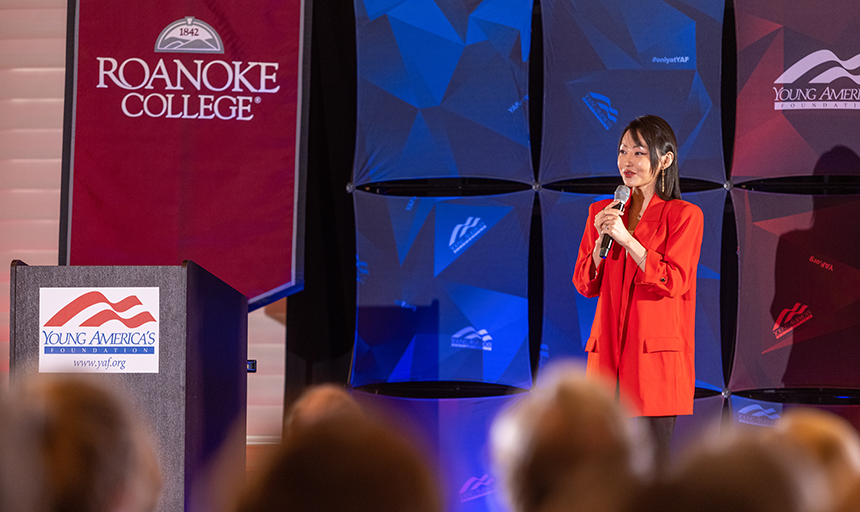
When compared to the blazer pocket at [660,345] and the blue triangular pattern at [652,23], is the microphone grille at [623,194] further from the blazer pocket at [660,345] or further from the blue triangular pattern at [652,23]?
the blue triangular pattern at [652,23]

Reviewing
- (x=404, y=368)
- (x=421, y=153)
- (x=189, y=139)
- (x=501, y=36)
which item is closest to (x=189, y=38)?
(x=189, y=139)

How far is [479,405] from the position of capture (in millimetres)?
3291

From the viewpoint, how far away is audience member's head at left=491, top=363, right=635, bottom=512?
593mm

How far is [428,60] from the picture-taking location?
11.1 ft

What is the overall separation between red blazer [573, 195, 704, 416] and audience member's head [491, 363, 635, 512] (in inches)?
59.4

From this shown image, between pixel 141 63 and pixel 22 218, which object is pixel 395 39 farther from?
pixel 22 218

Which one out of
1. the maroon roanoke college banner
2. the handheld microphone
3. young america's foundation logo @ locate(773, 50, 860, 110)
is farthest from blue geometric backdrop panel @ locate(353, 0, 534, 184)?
young america's foundation logo @ locate(773, 50, 860, 110)

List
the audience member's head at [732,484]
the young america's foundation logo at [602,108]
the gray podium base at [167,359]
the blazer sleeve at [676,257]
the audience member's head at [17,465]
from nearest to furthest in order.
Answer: the audience member's head at [732,484] → the audience member's head at [17,465] → the gray podium base at [167,359] → the blazer sleeve at [676,257] → the young america's foundation logo at [602,108]

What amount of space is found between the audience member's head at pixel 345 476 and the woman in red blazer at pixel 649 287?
185cm

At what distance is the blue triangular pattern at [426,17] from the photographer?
133 inches

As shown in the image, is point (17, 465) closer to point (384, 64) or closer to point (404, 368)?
point (404, 368)

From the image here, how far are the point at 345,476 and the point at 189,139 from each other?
333 cm

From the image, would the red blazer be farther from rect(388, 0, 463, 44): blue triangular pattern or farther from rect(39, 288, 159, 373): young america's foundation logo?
rect(388, 0, 463, 44): blue triangular pattern

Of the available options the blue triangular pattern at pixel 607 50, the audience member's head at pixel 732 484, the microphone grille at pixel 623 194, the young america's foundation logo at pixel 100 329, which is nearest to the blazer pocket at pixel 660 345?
the microphone grille at pixel 623 194
